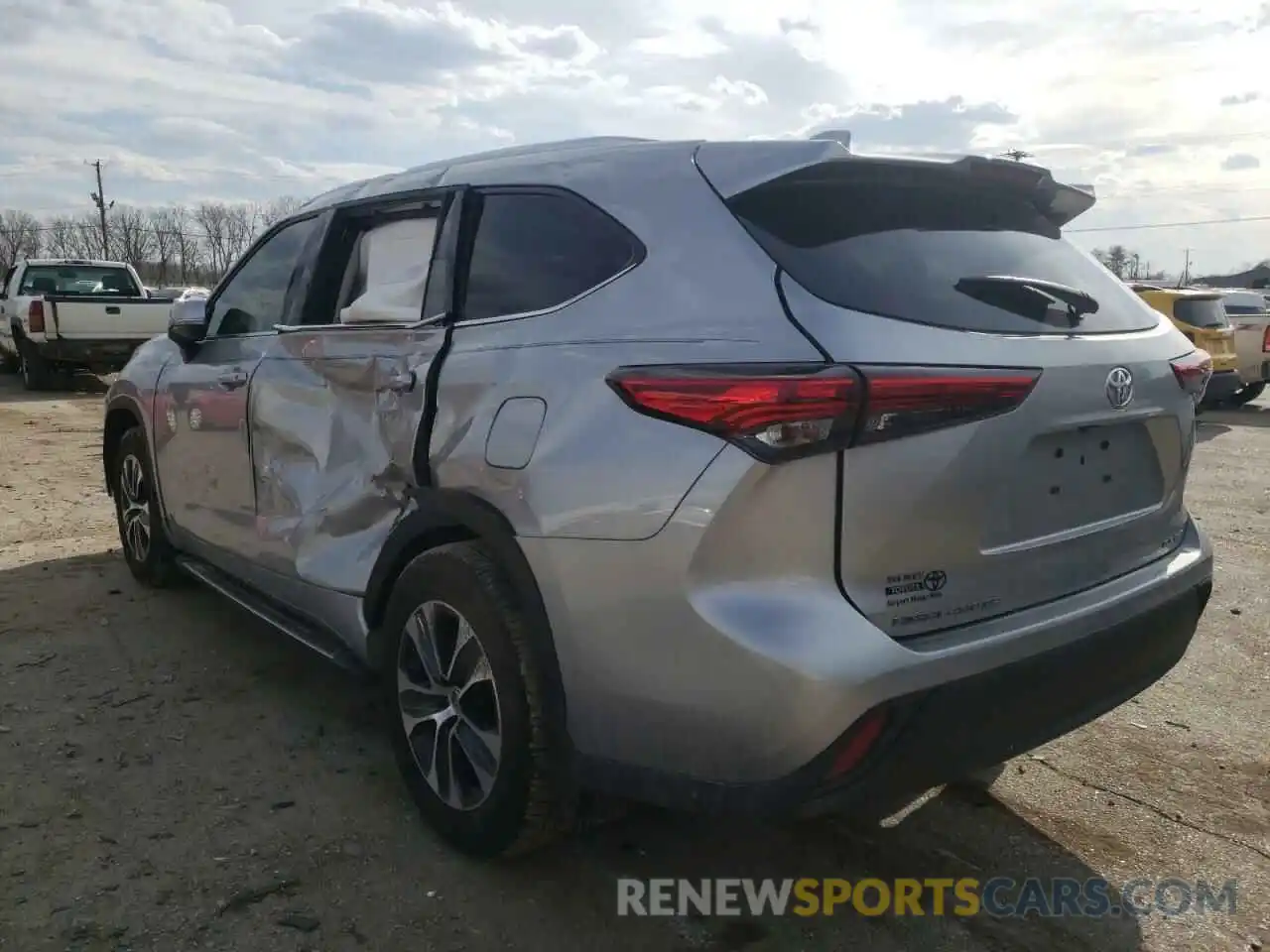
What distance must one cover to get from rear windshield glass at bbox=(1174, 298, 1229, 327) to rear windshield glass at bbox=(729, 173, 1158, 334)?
11.5 meters

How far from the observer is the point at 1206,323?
12.9 meters

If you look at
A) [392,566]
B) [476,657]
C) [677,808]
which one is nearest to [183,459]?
[392,566]

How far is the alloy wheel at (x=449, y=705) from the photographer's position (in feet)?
8.73

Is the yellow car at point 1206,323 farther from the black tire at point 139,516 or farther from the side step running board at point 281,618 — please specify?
the side step running board at point 281,618

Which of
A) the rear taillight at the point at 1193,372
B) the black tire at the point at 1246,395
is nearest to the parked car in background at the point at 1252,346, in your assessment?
the black tire at the point at 1246,395

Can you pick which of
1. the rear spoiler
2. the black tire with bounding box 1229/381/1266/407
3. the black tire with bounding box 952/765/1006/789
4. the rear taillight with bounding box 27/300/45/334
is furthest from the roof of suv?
the black tire with bounding box 1229/381/1266/407

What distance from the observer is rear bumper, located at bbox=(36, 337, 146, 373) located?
14.8 meters

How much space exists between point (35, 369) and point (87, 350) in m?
1.66

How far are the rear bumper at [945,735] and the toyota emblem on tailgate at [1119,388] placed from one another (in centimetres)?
53

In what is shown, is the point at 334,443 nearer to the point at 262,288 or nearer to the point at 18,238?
the point at 262,288

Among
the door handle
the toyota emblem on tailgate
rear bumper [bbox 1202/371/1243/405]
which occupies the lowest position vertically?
rear bumper [bbox 1202/371/1243/405]

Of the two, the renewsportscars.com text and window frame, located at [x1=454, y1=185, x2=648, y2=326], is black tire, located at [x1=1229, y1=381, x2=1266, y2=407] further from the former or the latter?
window frame, located at [x1=454, y1=185, x2=648, y2=326]

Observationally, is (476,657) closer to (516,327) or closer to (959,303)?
(516,327)

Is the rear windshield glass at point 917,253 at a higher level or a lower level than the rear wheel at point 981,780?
higher
